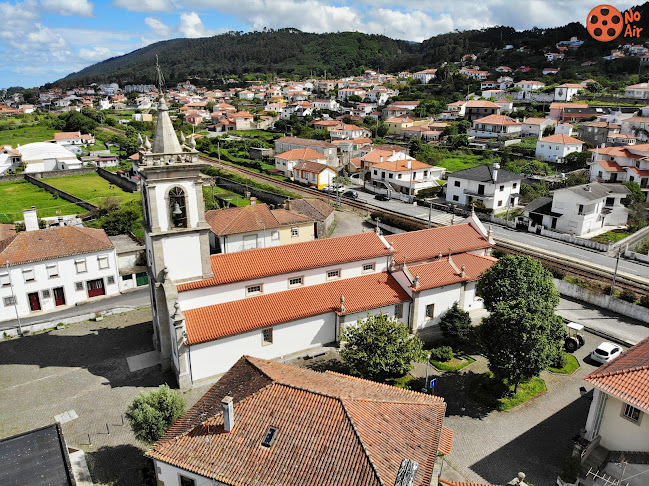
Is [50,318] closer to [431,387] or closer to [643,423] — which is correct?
[431,387]

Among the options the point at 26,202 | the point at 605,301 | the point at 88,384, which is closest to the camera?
the point at 88,384

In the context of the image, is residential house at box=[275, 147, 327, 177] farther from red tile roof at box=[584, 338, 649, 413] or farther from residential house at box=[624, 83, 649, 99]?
residential house at box=[624, 83, 649, 99]

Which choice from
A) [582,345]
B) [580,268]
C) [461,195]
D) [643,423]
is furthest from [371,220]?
[643,423]

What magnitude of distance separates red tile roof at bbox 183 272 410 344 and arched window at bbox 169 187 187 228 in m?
5.23

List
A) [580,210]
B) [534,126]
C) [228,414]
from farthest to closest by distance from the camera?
[534,126] < [580,210] < [228,414]

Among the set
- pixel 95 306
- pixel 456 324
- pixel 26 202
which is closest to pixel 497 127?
pixel 456 324

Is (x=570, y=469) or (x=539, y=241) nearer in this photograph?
(x=570, y=469)

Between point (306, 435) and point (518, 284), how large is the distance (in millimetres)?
15175

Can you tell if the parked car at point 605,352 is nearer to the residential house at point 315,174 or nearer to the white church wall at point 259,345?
the white church wall at point 259,345

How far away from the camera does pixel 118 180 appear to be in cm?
8744

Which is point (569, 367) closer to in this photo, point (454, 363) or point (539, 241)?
point (454, 363)

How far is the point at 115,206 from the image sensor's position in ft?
211

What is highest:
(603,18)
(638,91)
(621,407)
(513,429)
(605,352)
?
(603,18)

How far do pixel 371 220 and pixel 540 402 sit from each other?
3771 centimetres
